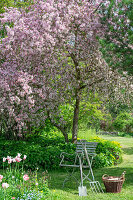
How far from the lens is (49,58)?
7.55 m

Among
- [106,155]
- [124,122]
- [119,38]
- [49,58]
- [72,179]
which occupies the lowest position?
[72,179]

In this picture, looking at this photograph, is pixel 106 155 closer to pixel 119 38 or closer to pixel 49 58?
pixel 49 58

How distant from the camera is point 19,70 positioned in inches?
285

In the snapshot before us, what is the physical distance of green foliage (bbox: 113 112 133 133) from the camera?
2258cm

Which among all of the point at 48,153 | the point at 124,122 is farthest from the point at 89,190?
the point at 124,122

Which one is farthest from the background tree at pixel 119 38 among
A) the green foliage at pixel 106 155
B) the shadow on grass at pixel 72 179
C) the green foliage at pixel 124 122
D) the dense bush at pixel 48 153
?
the green foliage at pixel 124 122

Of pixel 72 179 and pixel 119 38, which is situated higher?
pixel 119 38

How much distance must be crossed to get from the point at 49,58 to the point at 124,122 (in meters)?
16.3

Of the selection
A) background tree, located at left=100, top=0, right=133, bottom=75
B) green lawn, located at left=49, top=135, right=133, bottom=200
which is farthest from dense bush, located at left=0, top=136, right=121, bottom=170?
background tree, located at left=100, top=0, right=133, bottom=75

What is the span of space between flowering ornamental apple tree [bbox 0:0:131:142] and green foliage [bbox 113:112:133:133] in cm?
1425

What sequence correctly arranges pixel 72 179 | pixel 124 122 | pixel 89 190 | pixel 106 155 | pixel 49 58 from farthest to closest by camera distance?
1. pixel 124 122
2. pixel 106 155
3. pixel 49 58
4. pixel 72 179
5. pixel 89 190

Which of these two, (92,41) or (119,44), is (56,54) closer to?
(92,41)

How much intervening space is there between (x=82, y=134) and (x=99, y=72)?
419cm

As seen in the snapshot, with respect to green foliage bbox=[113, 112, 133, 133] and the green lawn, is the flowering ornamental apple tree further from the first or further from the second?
green foliage bbox=[113, 112, 133, 133]
